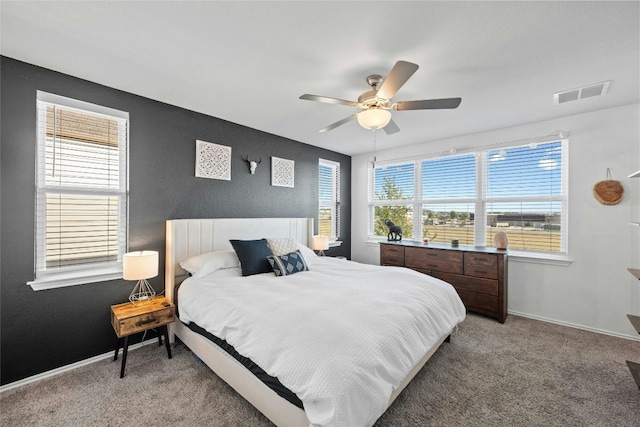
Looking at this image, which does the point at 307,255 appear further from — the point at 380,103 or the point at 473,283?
the point at 473,283

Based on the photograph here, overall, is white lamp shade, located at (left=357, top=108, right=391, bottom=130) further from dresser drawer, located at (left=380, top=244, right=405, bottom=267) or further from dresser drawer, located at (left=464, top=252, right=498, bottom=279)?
dresser drawer, located at (left=380, top=244, right=405, bottom=267)

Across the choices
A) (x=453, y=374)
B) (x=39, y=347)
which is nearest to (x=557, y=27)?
(x=453, y=374)

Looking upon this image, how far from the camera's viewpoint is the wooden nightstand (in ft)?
7.31

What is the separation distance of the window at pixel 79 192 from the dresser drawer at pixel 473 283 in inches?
158

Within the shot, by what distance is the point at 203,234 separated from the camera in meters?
3.11

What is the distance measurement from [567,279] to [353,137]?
3397 mm

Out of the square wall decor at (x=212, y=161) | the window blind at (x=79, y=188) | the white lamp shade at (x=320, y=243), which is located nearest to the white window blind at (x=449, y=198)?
the white lamp shade at (x=320, y=243)

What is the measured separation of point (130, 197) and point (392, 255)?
3.63 meters

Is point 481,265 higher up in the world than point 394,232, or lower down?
lower down

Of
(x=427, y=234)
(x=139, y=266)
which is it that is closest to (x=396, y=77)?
(x=139, y=266)

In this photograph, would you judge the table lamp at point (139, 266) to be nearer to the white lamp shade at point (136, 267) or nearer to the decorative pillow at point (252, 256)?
the white lamp shade at point (136, 267)

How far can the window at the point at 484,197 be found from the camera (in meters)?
3.52

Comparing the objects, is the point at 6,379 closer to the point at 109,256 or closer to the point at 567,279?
the point at 109,256

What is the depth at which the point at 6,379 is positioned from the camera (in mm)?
2092
